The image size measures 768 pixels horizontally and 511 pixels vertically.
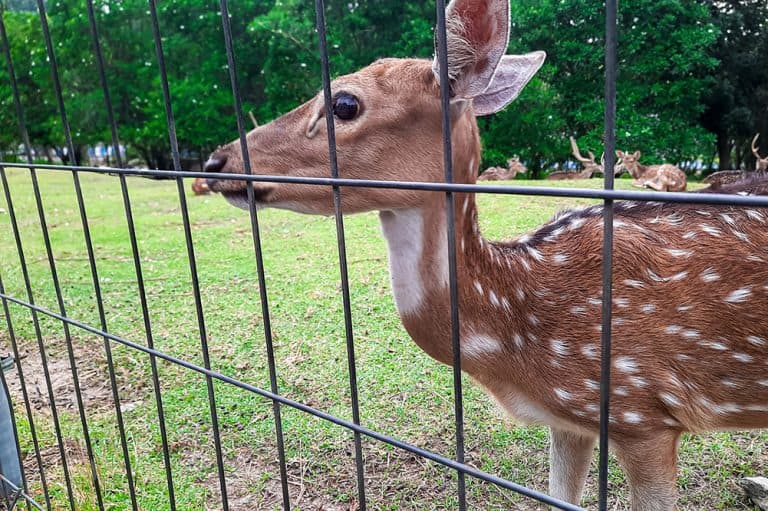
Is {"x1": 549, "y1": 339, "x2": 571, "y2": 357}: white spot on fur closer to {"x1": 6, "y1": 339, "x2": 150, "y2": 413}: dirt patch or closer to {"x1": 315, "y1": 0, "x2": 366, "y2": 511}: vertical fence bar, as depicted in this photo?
{"x1": 315, "y1": 0, "x2": 366, "y2": 511}: vertical fence bar

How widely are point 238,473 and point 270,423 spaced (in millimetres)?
363

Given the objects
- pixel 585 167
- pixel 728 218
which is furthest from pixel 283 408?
pixel 585 167

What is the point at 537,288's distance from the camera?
1.53 m

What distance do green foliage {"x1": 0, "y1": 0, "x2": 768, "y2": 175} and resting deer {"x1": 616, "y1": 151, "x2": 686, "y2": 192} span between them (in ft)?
6.61

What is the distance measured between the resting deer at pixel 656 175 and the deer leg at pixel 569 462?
7538 millimetres

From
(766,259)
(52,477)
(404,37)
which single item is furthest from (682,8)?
(52,477)

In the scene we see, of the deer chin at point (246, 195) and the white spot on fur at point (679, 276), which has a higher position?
the deer chin at point (246, 195)

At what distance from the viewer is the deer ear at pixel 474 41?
1048mm

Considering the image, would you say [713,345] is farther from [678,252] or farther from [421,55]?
[421,55]

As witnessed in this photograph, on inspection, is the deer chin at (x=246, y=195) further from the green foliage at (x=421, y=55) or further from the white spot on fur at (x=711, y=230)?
the green foliage at (x=421, y=55)

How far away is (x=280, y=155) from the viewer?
1430 mm

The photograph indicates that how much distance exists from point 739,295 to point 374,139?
98cm

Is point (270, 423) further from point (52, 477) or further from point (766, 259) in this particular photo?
point (766, 259)

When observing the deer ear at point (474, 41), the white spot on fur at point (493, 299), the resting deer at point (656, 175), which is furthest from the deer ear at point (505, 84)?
the resting deer at point (656, 175)
